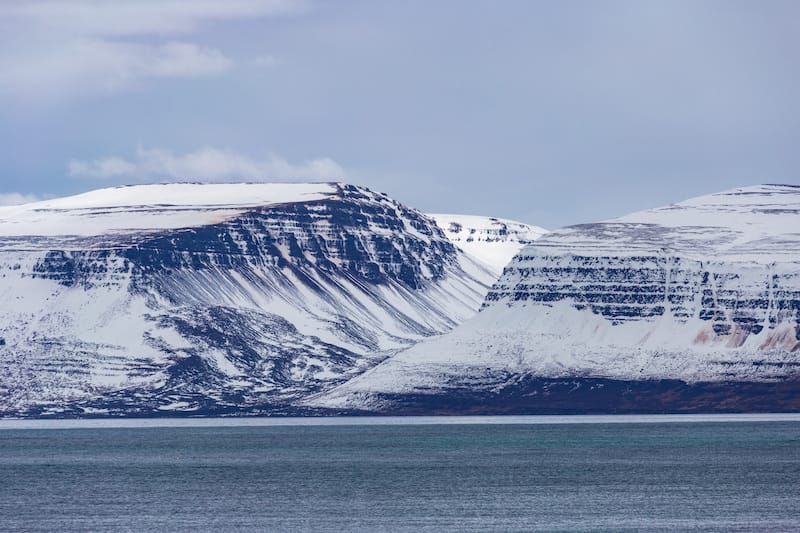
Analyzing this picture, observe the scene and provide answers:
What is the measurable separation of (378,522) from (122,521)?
2383 cm

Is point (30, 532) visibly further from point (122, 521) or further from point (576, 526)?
point (576, 526)

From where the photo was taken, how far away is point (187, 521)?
19912cm

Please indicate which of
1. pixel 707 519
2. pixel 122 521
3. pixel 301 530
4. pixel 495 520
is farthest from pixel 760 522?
pixel 122 521

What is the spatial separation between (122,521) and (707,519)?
5386 cm

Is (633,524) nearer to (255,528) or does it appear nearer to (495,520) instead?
(495,520)

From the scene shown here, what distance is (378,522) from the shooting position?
196625 mm

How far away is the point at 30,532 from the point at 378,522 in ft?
103

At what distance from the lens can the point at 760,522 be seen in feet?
636

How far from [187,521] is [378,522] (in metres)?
17.9

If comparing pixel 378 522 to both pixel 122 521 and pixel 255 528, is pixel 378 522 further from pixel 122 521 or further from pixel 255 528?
pixel 122 521

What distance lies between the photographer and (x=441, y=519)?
198500 millimetres

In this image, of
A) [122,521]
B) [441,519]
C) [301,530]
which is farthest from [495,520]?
[122,521]

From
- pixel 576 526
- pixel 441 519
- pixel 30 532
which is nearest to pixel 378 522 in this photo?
pixel 441 519

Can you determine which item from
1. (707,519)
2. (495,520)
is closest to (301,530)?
(495,520)
